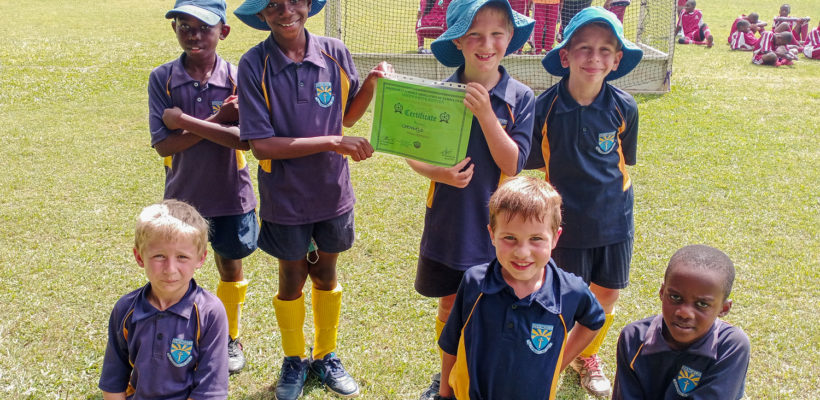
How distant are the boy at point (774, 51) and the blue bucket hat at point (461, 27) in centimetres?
1061

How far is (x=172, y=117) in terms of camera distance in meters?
2.87

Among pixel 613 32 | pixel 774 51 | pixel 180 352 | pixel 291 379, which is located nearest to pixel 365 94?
pixel 613 32

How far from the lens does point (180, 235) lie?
228 cm

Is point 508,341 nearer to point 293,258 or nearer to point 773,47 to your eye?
point 293,258

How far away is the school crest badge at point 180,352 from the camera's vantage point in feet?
7.46

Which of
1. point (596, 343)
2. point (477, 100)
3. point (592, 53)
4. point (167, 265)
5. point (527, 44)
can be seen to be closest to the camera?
point (167, 265)

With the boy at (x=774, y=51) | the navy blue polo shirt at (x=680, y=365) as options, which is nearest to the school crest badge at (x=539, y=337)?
the navy blue polo shirt at (x=680, y=365)

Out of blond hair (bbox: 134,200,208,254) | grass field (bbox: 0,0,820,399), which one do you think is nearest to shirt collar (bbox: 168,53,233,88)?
blond hair (bbox: 134,200,208,254)

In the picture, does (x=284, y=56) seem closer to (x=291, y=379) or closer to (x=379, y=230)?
(x=291, y=379)

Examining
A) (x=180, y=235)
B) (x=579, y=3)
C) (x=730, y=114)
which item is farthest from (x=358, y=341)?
(x=579, y=3)

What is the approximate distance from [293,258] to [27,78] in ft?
28.3

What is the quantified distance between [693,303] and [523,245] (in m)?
0.59

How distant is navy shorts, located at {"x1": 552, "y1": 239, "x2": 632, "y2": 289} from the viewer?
9.45 feet

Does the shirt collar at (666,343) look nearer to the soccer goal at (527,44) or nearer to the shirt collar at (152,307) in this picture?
the shirt collar at (152,307)
